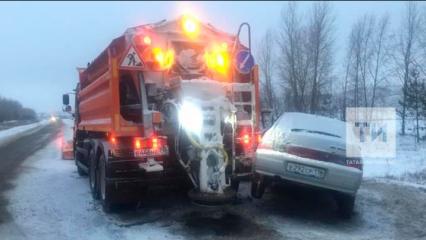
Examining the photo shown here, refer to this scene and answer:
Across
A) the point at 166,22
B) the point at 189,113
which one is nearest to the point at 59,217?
the point at 189,113

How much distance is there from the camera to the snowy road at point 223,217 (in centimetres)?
669

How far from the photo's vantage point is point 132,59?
766 cm

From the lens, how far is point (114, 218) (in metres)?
7.48

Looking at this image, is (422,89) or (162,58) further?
(422,89)

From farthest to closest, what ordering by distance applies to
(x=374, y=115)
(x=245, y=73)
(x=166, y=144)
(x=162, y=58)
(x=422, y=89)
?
(x=374, y=115), (x=422, y=89), (x=245, y=73), (x=162, y=58), (x=166, y=144)

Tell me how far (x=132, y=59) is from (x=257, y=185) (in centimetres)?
260

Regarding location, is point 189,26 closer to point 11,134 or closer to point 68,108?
point 68,108

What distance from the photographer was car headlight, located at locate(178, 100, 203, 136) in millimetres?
6984

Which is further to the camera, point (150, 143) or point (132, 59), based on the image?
point (132, 59)

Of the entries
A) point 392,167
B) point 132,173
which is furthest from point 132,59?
point 392,167

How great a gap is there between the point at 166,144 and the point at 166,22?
2093 mm

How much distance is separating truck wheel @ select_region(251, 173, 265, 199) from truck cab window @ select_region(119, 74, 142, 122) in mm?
1974

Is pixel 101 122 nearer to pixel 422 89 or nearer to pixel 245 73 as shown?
pixel 245 73

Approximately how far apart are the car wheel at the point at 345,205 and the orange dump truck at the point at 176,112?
141 cm
